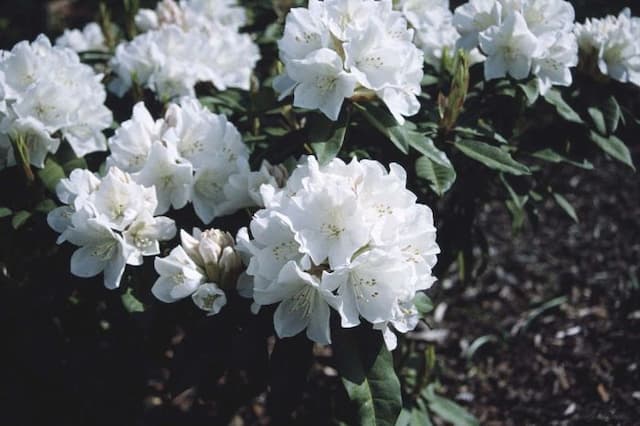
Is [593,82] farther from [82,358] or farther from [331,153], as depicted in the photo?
[82,358]

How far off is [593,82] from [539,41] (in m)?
0.37

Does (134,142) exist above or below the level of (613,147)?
above

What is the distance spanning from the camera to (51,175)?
2.04m

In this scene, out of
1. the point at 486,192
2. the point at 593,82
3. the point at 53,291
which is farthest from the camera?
the point at 486,192

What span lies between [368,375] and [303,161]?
0.58 m

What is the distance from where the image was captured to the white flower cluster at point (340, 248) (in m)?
1.53

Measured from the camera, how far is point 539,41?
6.58 ft

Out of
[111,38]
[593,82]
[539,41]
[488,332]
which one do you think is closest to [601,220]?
[488,332]

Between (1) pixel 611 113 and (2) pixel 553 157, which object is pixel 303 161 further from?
(1) pixel 611 113

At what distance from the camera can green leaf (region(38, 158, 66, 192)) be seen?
2031 mm

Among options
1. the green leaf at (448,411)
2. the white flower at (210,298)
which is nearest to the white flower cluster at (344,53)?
the white flower at (210,298)

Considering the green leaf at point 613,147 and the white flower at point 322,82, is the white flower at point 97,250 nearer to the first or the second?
the white flower at point 322,82

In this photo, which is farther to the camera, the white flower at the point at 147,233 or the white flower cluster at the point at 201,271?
the white flower at the point at 147,233

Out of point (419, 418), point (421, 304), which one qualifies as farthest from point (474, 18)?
point (419, 418)
